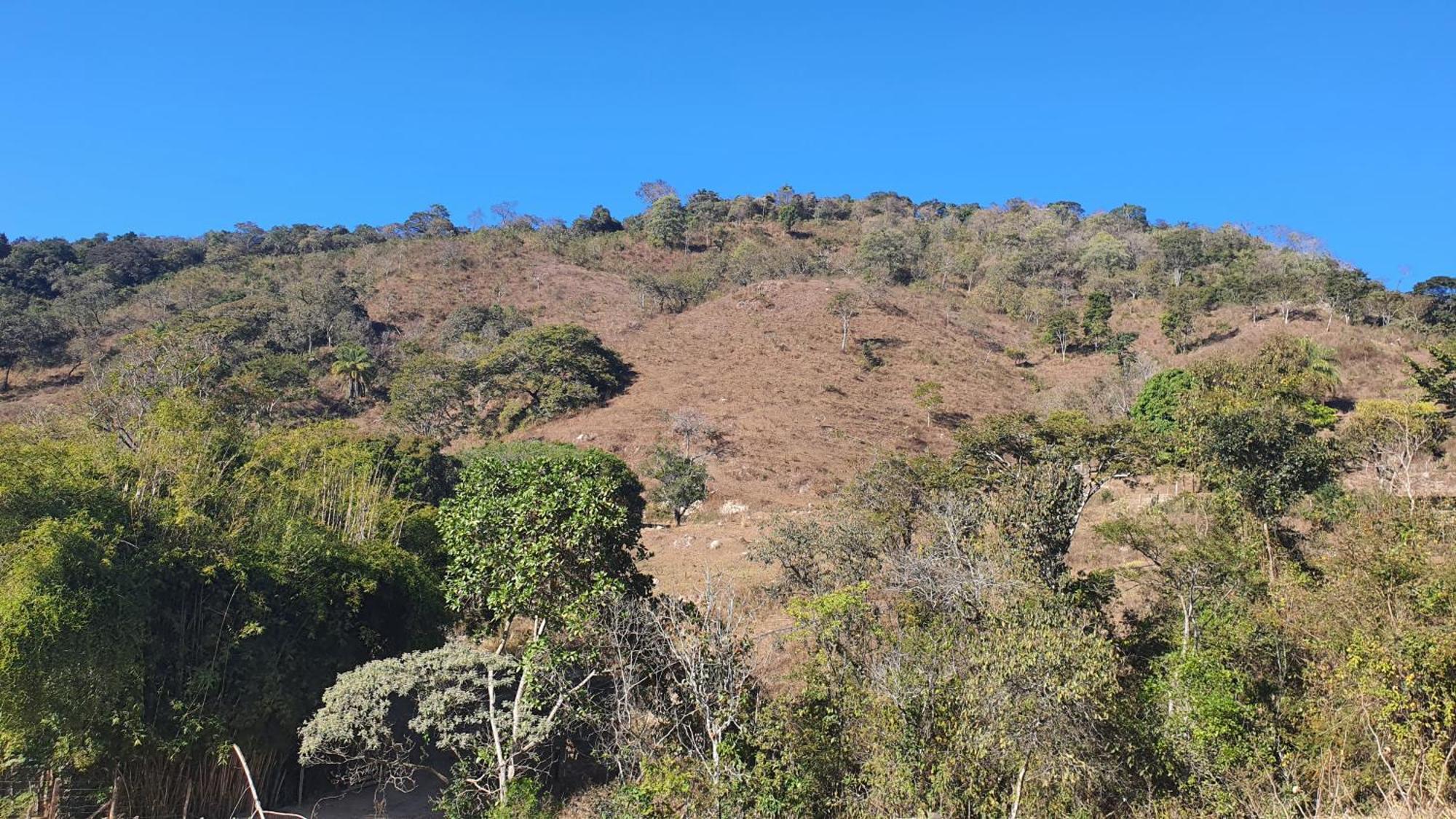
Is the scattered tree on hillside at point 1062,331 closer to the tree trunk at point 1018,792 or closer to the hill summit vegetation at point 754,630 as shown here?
the hill summit vegetation at point 754,630

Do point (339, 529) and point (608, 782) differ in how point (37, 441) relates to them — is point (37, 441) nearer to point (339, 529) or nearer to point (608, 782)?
point (339, 529)

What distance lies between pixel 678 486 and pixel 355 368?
100.0ft

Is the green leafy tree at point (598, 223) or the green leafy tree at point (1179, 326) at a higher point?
the green leafy tree at point (598, 223)

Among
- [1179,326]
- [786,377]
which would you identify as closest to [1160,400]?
[1179,326]

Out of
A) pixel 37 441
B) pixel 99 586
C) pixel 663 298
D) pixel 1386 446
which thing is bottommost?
pixel 99 586

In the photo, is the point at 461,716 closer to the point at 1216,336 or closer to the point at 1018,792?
the point at 1018,792

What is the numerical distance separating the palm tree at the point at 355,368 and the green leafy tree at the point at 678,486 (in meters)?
27.9

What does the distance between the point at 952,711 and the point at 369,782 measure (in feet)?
25.6

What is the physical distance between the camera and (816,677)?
916 centimetres

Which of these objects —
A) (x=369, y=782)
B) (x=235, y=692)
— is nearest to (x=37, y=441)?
(x=235, y=692)

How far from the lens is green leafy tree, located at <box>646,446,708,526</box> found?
2920cm

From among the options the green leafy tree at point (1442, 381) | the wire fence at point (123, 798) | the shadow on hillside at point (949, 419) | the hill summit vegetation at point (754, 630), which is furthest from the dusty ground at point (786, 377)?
the wire fence at point (123, 798)

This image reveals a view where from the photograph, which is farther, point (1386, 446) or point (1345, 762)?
point (1386, 446)

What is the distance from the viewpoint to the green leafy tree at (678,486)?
29203mm
